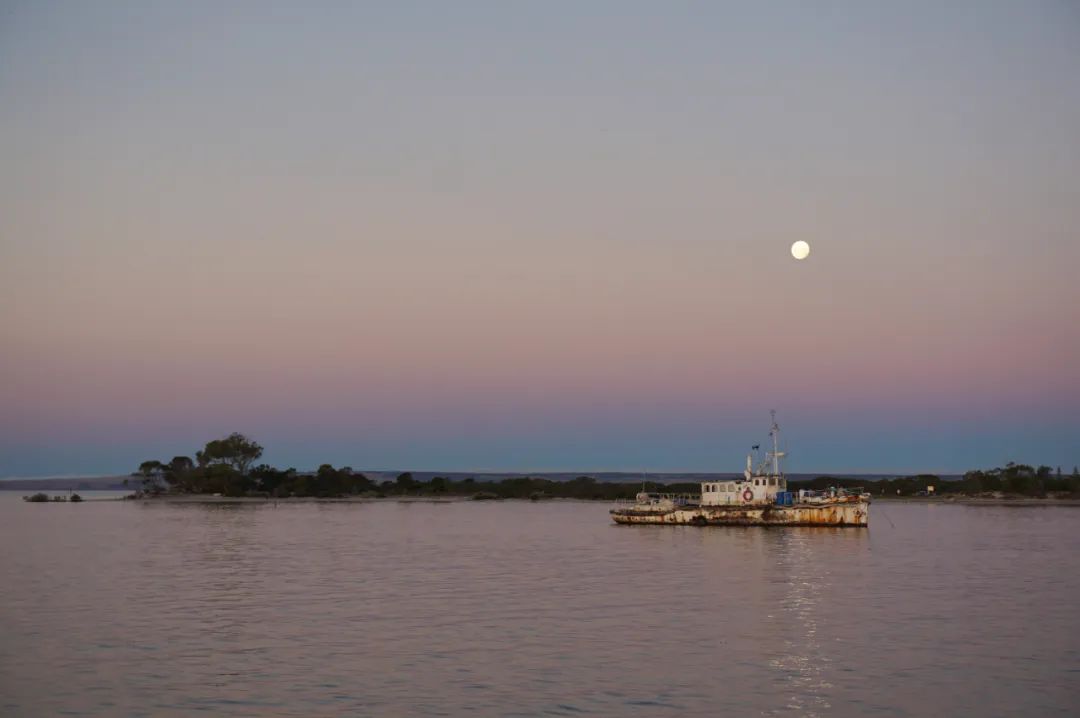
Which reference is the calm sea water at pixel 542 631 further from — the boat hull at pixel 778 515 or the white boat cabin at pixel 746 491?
the white boat cabin at pixel 746 491

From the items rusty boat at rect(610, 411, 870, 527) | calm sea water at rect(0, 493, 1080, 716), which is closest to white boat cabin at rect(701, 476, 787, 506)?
rusty boat at rect(610, 411, 870, 527)

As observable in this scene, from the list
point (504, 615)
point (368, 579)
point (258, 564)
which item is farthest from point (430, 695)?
point (258, 564)

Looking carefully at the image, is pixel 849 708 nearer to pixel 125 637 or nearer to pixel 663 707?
pixel 663 707

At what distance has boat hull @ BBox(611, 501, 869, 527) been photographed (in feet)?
324

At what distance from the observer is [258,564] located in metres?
64.9

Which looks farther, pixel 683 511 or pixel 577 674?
pixel 683 511

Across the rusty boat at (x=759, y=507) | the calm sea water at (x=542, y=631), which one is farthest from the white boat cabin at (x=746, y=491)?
the calm sea water at (x=542, y=631)

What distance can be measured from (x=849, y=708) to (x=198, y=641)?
68.9 ft

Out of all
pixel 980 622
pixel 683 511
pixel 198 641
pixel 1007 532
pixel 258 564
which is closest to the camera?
pixel 198 641

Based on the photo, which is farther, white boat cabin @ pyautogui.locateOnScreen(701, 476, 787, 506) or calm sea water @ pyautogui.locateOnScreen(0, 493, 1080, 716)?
white boat cabin @ pyautogui.locateOnScreen(701, 476, 787, 506)

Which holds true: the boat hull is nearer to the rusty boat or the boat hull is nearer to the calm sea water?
the rusty boat

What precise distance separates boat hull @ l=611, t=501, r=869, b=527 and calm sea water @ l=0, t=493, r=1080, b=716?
2097 centimetres

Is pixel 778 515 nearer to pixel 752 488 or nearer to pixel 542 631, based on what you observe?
pixel 752 488

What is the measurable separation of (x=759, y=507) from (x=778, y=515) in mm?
1839
